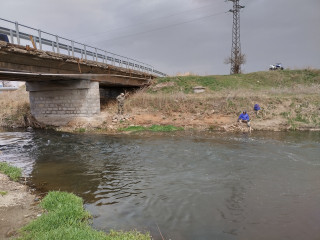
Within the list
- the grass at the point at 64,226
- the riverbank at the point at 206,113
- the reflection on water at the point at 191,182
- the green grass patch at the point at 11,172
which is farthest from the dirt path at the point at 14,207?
the riverbank at the point at 206,113

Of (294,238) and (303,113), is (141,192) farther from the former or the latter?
(303,113)

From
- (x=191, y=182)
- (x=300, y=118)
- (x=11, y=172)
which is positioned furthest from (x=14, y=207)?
(x=300, y=118)

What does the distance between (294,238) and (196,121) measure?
17.5m

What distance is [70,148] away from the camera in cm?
1466

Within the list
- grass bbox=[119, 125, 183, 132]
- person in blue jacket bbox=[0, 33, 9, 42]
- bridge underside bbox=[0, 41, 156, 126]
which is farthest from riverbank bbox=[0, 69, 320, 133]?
person in blue jacket bbox=[0, 33, 9, 42]

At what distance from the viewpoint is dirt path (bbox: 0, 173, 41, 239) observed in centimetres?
519

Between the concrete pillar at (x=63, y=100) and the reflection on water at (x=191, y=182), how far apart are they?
728cm

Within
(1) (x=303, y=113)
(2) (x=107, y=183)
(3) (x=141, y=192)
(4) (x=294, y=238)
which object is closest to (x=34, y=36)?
(2) (x=107, y=183)

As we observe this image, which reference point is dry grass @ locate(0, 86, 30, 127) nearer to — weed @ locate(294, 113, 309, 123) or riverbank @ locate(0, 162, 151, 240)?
riverbank @ locate(0, 162, 151, 240)

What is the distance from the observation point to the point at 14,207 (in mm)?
6164

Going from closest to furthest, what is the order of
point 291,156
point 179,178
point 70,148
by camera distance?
point 179,178
point 291,156
point 70,148

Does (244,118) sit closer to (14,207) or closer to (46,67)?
(46,67)

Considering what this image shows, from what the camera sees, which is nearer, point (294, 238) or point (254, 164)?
point (294, 238)

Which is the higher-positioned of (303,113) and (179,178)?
(303,113)
